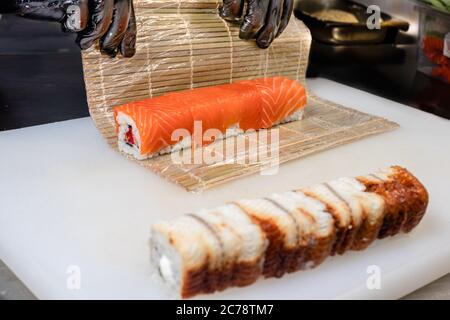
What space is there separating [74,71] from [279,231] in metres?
1.90

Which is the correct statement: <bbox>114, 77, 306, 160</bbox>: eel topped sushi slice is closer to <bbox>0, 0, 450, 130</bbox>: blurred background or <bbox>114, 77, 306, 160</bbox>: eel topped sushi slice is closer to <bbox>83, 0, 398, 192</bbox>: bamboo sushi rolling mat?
<bbox>83, 0, 398, 192</bbox>: bamboo sushi rolling mat

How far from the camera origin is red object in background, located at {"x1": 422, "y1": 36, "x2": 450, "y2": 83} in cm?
299

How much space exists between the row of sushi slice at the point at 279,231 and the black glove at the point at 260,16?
1.00 m

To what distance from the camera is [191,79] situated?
232 centimetres

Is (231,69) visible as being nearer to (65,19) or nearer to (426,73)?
(65,19)

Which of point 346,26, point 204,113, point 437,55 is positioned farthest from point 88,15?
point 437,55

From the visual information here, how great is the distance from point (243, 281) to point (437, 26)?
2353 mm

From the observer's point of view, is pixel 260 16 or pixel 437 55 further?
pixel 437 55

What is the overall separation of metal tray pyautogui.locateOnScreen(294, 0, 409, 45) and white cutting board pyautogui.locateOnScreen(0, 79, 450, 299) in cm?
116

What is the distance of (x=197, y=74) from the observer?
233 centimetres

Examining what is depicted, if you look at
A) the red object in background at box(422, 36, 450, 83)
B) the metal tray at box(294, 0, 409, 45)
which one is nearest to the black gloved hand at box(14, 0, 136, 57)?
the metal tray at box(294, 0, 409, 45)

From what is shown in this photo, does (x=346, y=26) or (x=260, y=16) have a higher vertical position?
(x=260, y=16)

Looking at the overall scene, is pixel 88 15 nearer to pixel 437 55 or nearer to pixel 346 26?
pixel 346 26

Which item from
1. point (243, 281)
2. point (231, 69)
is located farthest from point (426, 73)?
point (243, 281)
